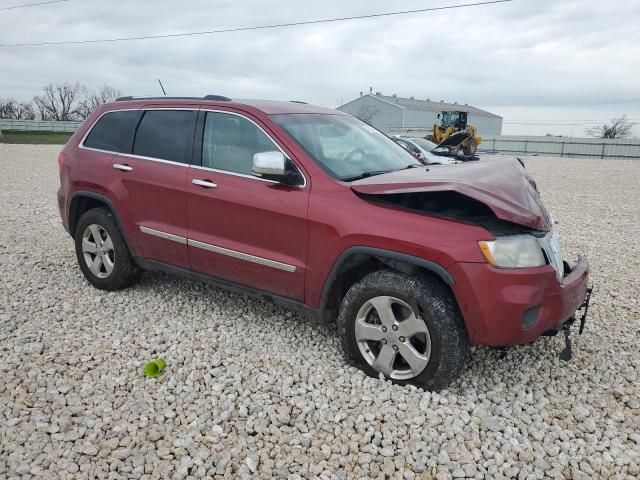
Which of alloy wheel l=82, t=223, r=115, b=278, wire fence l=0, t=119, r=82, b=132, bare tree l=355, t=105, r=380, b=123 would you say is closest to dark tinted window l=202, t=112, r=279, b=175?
alloy wheel l=82, t=223, r=115, b=278

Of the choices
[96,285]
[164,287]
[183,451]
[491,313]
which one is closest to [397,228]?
[491,313]

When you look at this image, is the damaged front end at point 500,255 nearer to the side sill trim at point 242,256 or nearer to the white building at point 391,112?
the side sill trim at point 242,256

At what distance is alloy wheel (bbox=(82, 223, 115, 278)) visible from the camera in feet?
15.3

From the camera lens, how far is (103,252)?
4691 mm

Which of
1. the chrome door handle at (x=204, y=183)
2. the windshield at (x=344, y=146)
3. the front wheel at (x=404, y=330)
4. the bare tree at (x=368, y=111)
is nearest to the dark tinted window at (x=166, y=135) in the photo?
the chrome door handle at (x=204, y=183)

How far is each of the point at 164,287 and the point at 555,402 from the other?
11.7 ft

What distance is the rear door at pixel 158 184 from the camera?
401 centimetres

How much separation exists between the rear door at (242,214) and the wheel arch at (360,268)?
0.73ft

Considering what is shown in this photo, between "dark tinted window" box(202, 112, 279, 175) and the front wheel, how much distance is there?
49.5 inches

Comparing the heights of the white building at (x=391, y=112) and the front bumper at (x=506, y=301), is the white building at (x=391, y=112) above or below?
above

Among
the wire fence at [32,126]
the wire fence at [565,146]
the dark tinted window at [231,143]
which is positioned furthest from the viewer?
the wire fence at [32,126]

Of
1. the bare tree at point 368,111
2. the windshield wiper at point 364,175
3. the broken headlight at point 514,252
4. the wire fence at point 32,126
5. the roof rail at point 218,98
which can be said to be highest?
the bare tree at point 368,111

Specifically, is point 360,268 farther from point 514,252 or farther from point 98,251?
point 98,251

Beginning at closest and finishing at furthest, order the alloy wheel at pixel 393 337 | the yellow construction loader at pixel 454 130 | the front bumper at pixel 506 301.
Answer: the front bumper at pixel 506 301 < the alloy wheel at pixel 393 337 < the yellow construction loader at pixel 454 130
